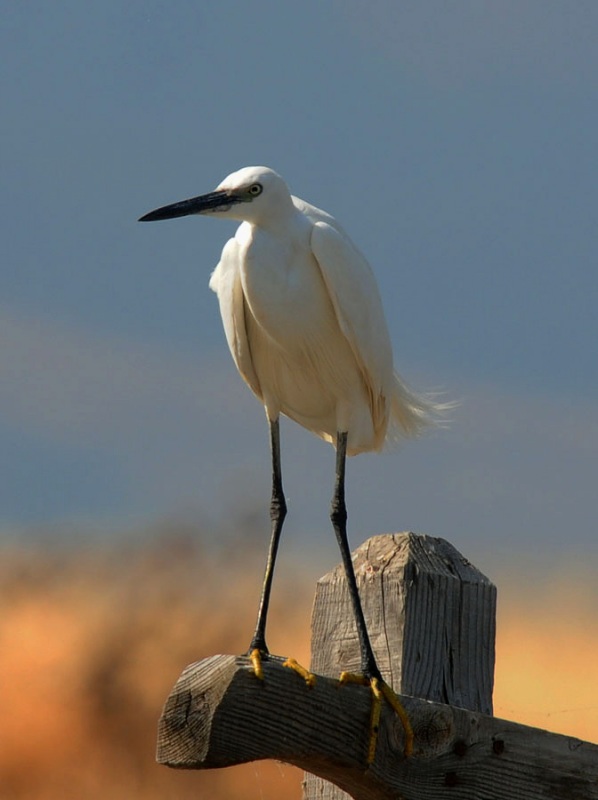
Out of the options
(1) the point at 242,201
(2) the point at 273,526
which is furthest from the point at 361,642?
(1) the point at 242,201

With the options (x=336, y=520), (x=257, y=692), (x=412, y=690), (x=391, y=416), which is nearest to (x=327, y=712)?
(x=257, y=692)

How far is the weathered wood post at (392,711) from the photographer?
2951 mm

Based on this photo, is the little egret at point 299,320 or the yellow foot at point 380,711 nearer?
the yellow foot at point 380,711

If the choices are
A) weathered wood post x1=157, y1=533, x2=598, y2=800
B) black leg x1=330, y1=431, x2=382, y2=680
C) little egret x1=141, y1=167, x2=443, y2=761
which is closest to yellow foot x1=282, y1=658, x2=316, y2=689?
weathered wood post x1=157, y1=533, x2=598, y2=800

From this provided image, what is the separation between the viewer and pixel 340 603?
3826 millimetres

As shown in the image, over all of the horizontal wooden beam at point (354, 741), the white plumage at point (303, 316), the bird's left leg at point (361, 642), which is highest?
the white plumage at point (303, 316)

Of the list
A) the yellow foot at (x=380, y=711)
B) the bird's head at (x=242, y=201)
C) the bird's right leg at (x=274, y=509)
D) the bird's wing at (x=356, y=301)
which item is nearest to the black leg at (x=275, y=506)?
the bird's right leg at (x=274, y=509)

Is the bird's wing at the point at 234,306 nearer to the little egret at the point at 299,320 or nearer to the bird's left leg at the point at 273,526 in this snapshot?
the little egret at the point at 299,320

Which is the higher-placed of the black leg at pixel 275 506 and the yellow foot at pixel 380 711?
the black leg at pixel 275 506

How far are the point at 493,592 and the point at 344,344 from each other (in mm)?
1211

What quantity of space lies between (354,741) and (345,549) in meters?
1.23

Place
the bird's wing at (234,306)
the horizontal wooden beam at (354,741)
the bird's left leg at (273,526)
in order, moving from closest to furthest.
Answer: the horizontal wooden beam at (354,741), the bird's left leg at (273,526), the bird's wing at (234,306)

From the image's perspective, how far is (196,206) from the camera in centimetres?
431

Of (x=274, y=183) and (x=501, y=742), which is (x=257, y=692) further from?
(x=274, y=183)
